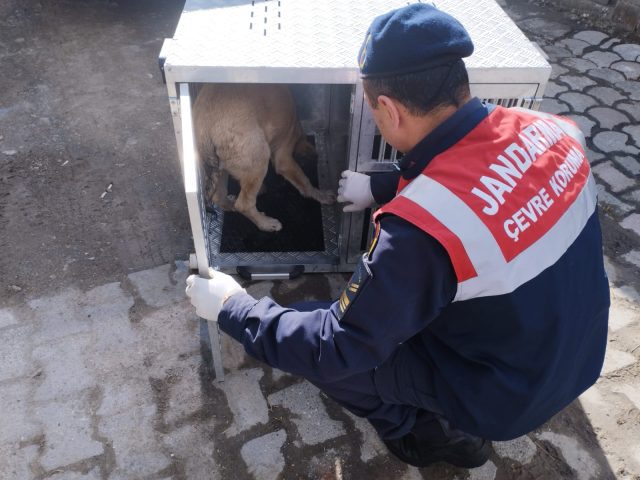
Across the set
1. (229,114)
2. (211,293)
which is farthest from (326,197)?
(211,293)

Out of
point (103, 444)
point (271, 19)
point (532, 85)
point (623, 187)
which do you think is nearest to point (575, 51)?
point (623, 187)

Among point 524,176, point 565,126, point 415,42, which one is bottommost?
point 565,126

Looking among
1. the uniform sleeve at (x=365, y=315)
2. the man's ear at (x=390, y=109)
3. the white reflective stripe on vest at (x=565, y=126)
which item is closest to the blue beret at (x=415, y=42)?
the man's ear at (x=390, y=109)

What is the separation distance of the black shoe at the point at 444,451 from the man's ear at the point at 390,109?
1316mm

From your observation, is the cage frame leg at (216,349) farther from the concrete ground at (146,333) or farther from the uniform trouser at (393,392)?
the uniform trouser at (393,392)

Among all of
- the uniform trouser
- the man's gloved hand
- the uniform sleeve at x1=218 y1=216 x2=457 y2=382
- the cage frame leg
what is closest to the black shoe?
the uniform trouser

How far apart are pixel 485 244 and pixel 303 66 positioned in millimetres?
1129

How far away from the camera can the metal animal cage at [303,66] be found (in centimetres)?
210

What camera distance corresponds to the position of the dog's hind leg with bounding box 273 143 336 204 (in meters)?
3.32

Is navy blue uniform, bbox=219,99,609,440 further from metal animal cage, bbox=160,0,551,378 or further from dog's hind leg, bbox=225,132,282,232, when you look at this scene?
dog's hind leg, bbox=225,132,282,232

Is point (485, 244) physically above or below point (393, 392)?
above

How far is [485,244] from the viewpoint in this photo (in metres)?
1.44

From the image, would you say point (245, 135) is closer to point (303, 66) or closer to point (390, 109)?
point (303, 66)

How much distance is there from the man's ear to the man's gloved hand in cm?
82
